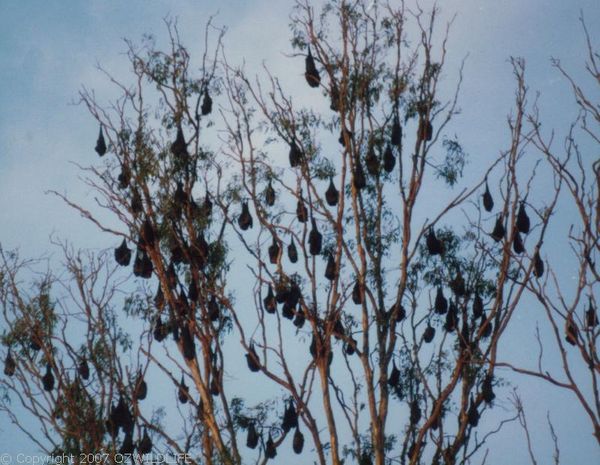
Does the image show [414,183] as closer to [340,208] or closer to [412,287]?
[340,208]

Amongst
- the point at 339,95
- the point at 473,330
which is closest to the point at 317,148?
the point at 339,95

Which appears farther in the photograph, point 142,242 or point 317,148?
point 317,148

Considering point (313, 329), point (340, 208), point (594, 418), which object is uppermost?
point (340, 208)

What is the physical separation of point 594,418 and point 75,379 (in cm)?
780

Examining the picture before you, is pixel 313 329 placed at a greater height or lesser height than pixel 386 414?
greater

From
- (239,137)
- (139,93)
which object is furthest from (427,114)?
(139,93)

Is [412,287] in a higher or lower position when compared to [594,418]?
higher

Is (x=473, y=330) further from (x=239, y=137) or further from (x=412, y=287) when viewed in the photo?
(x=239, y=137)

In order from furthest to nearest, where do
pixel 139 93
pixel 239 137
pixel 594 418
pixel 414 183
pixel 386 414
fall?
1. pixel 139 93
2. pixel 239 137
3. pixel 414 183
4. pixel 386 414
5. pixel 594 418

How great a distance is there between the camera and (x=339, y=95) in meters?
10.6

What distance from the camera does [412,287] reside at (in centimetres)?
1169

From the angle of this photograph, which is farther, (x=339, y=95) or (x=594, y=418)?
(x=339, y=95)

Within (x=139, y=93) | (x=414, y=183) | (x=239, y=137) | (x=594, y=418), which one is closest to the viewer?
(x=594, y=418)

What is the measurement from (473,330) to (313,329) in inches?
78.2
